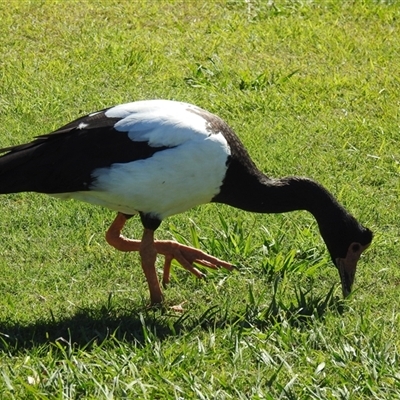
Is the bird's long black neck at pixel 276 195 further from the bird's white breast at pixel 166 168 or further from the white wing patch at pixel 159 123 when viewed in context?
the white wing patch at pixel 159 123

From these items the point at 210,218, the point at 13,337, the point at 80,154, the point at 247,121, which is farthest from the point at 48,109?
the point at 13,337

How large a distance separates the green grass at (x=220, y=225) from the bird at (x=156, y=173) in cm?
34

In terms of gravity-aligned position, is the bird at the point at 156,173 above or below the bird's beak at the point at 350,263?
above

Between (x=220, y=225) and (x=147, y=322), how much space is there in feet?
4.43

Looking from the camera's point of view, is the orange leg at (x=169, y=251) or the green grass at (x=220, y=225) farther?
the orange leg at (x=169, y=251)

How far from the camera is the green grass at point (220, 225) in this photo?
5.29 m

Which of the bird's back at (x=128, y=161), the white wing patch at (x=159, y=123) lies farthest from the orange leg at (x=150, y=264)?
the white wing patch at (x=159, y=123)

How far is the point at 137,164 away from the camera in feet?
19.8

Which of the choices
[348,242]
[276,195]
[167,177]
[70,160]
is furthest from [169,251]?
[348,242]

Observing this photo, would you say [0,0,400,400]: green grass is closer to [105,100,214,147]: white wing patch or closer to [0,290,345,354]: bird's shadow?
[0,290,345,354]: bird's shadow

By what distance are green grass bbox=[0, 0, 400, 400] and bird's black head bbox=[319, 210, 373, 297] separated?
0.51ft

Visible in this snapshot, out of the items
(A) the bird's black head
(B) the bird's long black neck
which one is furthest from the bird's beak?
(B) the bird's long black neck

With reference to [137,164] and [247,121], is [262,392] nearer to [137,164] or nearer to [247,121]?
[137,164]

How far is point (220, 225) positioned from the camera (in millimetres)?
7113
